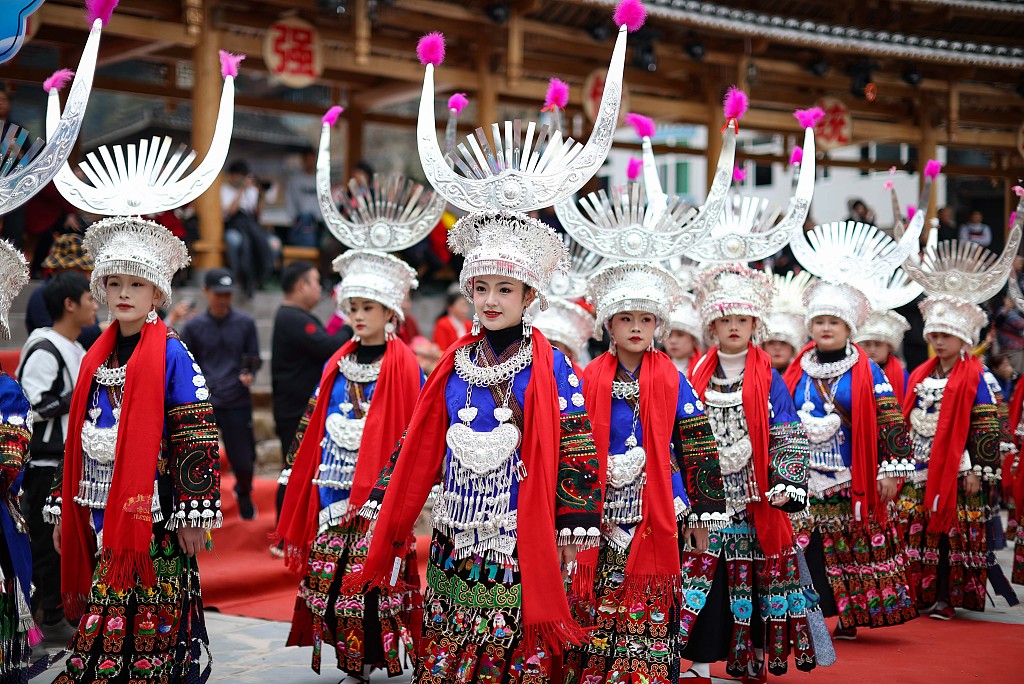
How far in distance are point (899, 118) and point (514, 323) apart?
13.1m

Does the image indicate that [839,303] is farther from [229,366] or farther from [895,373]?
[229,366]

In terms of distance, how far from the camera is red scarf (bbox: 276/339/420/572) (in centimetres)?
514

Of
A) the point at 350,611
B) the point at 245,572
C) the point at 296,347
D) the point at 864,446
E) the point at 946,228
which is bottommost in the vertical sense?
the point at 245,572

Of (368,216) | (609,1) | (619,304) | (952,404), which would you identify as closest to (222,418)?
(368,216)

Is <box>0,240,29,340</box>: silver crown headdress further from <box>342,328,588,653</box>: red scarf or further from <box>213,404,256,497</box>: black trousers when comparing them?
<box>213,404,256,497</box>: black trousers

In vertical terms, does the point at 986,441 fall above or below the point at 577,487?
above

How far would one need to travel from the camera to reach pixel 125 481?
14.1 ft

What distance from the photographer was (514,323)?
4.15m

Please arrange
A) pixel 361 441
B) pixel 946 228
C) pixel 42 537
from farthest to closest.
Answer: pixel 946 228
pixel 42 537
pixel 361 441

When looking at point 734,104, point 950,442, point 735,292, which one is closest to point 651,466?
point 735,292

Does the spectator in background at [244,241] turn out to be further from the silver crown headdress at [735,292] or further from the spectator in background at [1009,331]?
the spectator in background at [1009,331]

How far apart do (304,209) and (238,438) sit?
5275 mm

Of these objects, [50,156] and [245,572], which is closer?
[50,156]

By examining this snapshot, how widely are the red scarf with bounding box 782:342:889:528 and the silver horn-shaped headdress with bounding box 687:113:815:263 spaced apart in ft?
3.24
